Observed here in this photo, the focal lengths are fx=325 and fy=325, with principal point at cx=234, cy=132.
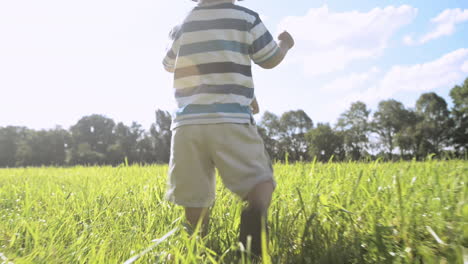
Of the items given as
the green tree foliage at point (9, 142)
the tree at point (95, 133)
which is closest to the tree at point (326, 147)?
the tree at point (95, 133)

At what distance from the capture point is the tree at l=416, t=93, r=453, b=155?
44906 millimetres

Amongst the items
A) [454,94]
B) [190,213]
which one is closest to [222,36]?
[190,213]

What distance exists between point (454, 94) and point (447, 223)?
56367 mm

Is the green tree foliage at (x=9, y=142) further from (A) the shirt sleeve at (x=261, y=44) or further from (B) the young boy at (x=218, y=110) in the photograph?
(A) the shirt sleeve at (x=261, y=44)

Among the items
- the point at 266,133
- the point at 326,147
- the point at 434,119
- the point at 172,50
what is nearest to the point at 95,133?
the point at 266,133

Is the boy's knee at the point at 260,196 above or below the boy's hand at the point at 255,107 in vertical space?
below

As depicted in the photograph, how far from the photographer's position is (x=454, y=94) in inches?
1890

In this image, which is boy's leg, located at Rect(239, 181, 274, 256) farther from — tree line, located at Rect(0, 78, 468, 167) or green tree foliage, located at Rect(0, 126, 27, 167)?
green tree foliage, located at Rect(0, 126, 27, 167)

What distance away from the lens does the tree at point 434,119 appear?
44906mm

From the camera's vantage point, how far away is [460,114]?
4725cm

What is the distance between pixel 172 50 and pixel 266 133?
→ 54860mm

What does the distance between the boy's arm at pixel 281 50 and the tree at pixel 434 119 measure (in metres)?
47.6

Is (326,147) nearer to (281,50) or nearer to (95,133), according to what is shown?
(281,50)

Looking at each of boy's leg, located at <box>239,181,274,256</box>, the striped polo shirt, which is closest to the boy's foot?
boy's leg, located at <box>239,181,274,256</box>
